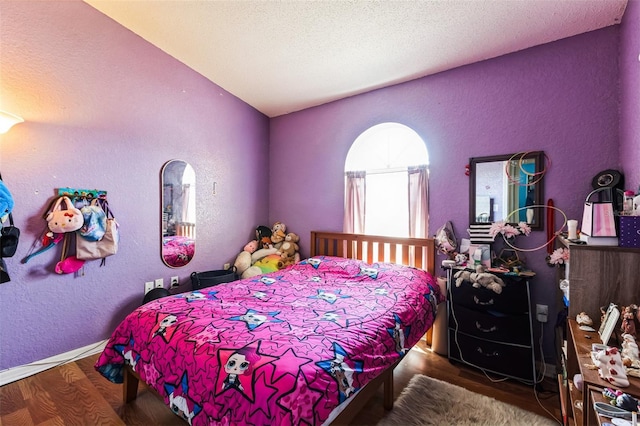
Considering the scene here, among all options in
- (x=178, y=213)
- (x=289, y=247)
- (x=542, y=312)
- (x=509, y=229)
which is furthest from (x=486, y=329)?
(x=178, y=213)

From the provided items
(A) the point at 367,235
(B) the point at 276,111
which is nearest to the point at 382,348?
(A) the point at 367,235

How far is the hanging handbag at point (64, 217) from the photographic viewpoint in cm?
211

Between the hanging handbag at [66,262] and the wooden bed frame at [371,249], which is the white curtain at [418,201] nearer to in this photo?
the wooden bed frame at [371,249]

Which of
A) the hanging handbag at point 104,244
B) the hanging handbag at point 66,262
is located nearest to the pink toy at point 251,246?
the hanging handbag at point 104,244

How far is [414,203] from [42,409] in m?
3.15

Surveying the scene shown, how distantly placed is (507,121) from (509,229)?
35.1 inches

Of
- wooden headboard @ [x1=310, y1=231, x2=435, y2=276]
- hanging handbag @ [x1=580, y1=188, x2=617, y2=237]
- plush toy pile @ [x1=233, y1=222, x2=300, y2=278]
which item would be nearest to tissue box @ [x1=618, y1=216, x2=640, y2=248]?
hanging handbag @ [x1=580, y1=188, x2=617, y2=237]

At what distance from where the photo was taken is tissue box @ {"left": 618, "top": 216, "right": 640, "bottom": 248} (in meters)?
1.28

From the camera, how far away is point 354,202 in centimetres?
318

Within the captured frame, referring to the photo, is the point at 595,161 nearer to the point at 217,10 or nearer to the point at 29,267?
the point at 217,10

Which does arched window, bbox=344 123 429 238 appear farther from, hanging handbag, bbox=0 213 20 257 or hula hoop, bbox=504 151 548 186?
hanging handbag, bbox=0 213 20 257

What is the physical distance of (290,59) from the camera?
2.61m

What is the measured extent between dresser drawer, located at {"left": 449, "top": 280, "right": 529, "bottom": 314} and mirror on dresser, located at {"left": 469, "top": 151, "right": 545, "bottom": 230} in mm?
543

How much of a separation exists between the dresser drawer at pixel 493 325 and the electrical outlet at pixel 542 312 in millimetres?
293
